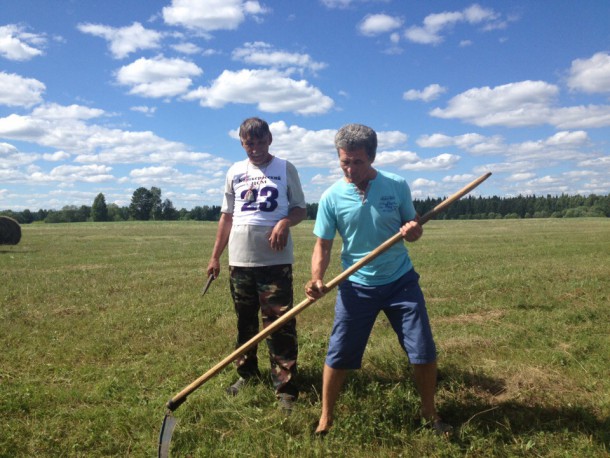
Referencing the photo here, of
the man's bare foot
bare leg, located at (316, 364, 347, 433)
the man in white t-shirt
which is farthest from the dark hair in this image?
the man's bare foot

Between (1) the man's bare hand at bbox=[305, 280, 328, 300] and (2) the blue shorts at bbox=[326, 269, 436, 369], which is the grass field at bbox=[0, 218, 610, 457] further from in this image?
(1) the man's bare hand at bbox=[305, 280, 328, 300]

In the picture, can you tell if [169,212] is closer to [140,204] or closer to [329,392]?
[140,204]

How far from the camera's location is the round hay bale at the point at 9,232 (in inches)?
949

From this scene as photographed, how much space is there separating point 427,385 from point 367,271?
38.4 inches

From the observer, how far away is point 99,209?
98.2m

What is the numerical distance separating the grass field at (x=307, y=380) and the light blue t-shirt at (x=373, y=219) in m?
1.22

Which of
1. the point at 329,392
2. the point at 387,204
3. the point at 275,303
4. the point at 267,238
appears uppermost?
the point at 387,204

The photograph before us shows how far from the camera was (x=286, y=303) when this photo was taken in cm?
429

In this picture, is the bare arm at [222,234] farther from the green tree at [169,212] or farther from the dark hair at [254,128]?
the green tree at [169,212]

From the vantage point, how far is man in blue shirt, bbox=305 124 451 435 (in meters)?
3.48

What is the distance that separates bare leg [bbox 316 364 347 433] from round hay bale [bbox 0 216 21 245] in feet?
83.5

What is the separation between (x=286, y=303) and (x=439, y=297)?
556 centimetres

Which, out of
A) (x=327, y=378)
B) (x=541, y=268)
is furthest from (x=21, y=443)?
(x=541, y=268)

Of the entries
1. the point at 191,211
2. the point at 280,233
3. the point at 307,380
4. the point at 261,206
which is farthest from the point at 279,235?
the point at 191,211
